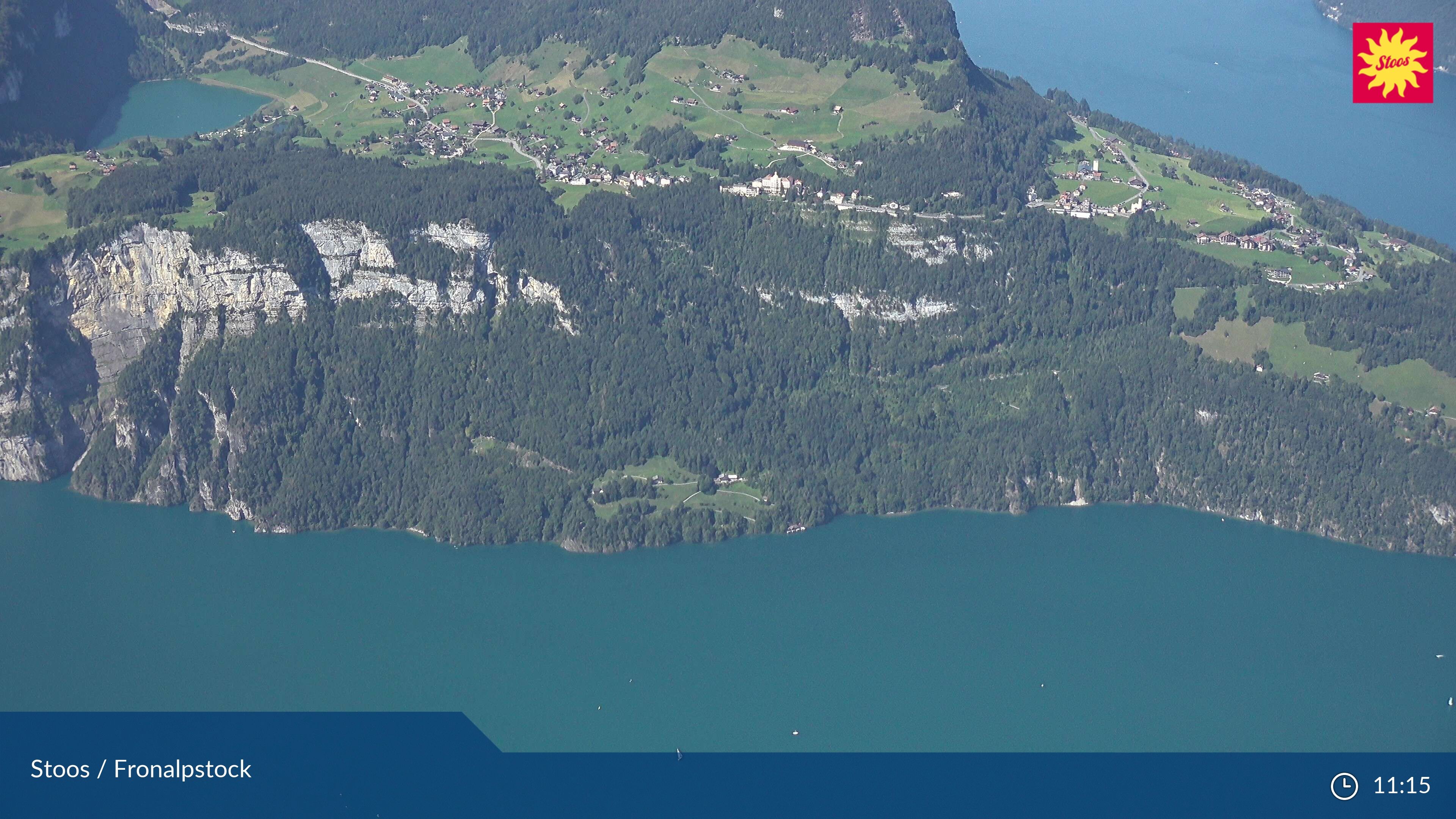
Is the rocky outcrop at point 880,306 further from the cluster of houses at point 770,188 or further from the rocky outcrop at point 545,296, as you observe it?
the rocky outcrop at point 545,296

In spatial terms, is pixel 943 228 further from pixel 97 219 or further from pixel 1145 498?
pixel 97 219

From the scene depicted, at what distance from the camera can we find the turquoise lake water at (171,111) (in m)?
171

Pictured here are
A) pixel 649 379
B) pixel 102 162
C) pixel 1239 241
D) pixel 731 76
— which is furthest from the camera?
pixel 731 76

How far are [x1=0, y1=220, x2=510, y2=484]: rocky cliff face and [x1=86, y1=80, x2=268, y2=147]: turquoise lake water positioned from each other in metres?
41.7

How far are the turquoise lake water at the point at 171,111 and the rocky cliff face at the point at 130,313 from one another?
41744mm

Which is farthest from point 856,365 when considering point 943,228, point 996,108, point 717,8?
point 717,8

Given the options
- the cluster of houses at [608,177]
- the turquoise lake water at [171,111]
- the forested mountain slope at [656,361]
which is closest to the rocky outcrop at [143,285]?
the forested mountain slope at [656,361]

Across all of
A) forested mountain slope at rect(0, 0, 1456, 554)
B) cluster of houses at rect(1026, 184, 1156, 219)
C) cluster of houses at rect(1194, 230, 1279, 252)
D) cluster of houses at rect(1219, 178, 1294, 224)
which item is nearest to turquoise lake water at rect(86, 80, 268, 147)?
forested mountain slope at rect(0, 0, 1456, 554)

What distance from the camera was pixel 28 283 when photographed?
12256cm

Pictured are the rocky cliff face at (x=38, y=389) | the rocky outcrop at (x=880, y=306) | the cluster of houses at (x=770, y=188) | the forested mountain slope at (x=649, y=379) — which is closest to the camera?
the rocky cliff face at (x=38, y=389)

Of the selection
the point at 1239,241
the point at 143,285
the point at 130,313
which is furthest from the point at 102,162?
the point at 1239,241

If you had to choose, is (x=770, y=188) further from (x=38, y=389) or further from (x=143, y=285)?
(x=38, y=389)

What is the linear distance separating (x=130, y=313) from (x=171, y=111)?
6113 centimetres

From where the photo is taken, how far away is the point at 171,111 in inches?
7087
